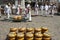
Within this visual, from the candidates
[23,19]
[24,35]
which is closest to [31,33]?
[24,35]

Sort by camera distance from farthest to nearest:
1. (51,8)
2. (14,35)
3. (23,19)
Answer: (51,8), (23,19), (14,35)

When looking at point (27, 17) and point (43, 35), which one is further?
point (27, 17)

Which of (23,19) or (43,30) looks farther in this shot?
(23,19)

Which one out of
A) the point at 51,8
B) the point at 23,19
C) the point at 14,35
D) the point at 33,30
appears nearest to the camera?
the point at 14,35

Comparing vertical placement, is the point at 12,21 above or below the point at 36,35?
below

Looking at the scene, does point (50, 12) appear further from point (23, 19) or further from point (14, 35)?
point (14, 35)

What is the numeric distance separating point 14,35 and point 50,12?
53.9ft

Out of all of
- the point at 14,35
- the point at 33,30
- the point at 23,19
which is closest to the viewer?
the point at 14,35

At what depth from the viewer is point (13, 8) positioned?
951 inches

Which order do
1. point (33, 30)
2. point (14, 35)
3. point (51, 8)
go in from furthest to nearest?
point (51, 8), point (33, 30), point (14, 35)

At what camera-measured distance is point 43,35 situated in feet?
26.8

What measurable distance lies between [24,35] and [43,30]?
1085 millimetres

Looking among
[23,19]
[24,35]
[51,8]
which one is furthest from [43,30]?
[51,8]

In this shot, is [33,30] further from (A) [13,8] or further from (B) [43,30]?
(A) [13,8]
